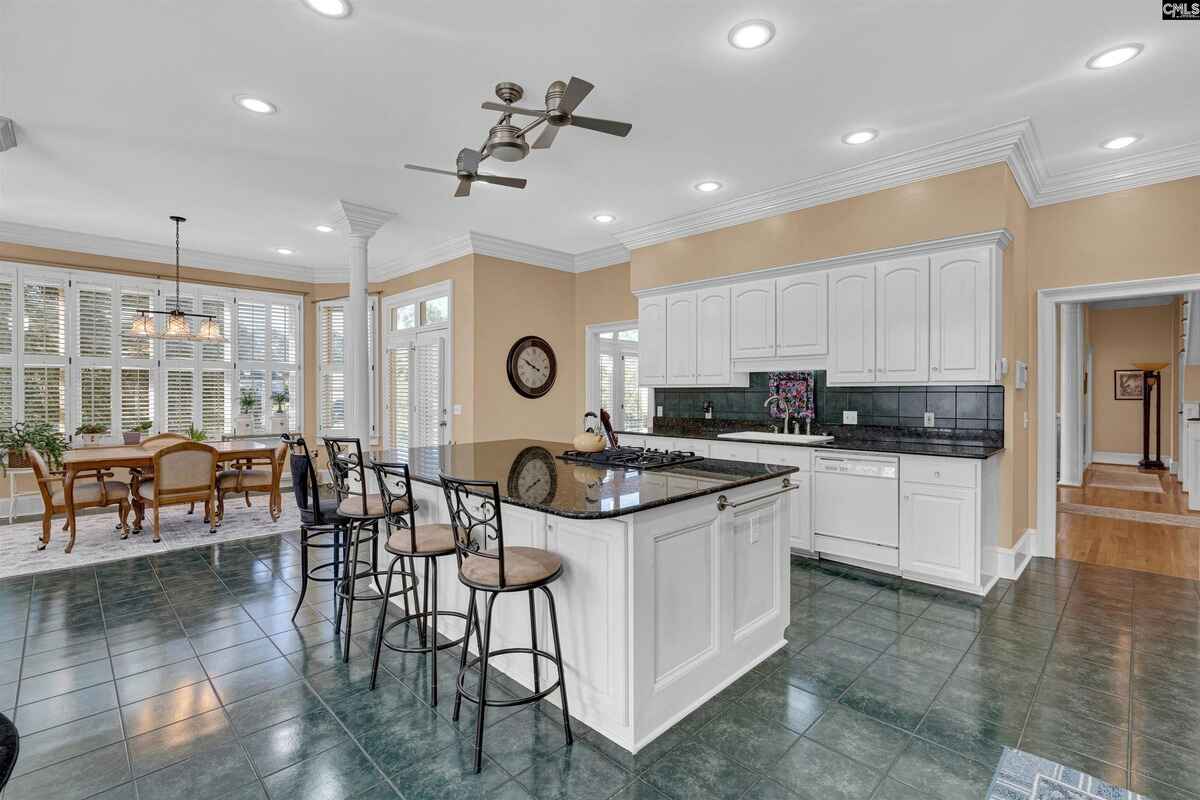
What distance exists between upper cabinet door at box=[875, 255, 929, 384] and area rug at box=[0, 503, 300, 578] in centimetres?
540

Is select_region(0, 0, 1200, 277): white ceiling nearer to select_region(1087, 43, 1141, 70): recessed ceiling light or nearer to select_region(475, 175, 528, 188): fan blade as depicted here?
select_region(1087, 43, 1141, 70): recessed ceiling light

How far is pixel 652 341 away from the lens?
568 centimetres

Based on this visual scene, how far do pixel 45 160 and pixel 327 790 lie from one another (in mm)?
4847

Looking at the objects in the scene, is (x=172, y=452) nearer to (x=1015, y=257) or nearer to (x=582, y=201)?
(x=582, y=201)

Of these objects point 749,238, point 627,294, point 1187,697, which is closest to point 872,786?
point 1187,697

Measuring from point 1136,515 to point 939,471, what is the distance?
3.71 meters

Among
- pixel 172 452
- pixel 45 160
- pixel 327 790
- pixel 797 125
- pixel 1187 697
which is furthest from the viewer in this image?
pixel 172 452

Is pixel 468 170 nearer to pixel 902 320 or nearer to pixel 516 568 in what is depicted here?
pixel 516 568

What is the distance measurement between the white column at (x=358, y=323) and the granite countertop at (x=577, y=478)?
6.04ft

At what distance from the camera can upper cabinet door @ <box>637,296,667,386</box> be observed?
18.3 feet

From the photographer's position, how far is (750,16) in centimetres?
246

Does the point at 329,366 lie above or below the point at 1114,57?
below

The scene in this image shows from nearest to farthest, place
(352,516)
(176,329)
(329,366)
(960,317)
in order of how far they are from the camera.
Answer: (352,516), (960,317), (176,329), (329,366)

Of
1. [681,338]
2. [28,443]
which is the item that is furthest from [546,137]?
[28,443]
